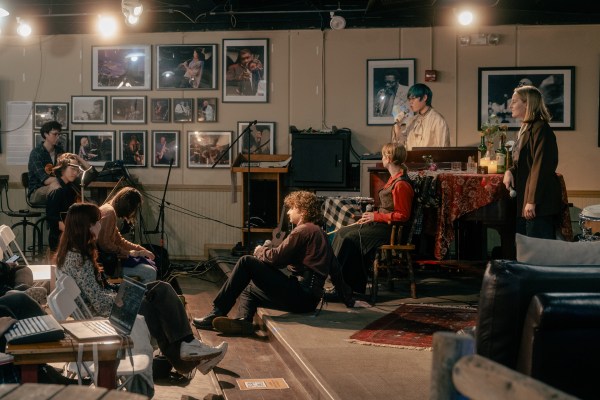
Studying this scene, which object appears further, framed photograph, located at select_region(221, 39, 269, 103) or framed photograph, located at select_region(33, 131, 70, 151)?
framed photograph, located at select_region(33, 131, 70, 151)

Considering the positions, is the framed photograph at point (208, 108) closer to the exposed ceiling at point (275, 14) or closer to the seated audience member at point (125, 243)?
the exposed ceiling at point (275, 14)

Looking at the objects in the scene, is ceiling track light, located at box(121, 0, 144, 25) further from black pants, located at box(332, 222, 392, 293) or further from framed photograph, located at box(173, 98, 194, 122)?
black pants, located at box(332, 222, 392, 293)

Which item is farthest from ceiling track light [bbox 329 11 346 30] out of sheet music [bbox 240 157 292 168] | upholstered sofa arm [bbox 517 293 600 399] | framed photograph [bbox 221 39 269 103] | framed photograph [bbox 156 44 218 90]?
upholstered sofa arm [bbox 517 293 600 399]

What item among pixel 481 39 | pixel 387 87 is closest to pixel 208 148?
pixel 387 87

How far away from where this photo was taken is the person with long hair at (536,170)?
231 inches

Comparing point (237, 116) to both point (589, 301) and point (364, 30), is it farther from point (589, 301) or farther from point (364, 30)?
point (589, 301)

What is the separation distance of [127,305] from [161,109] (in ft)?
24.3

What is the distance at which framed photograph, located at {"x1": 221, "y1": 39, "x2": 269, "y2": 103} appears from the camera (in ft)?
33.9

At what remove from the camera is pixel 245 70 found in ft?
34.1

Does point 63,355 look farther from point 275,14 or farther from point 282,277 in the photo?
point 275,14

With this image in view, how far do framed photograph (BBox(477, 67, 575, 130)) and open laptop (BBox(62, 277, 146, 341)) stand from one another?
283 inches

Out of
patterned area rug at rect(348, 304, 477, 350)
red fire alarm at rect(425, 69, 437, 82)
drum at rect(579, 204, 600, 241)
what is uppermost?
red fire alarm at rect(425, 69, 437, 82)

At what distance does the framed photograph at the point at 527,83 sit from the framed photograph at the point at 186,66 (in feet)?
11.0

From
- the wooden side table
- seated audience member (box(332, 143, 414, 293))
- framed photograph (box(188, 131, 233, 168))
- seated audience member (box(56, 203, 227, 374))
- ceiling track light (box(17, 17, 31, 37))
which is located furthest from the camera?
framed photograph (box(188, 131, 233, 168))
